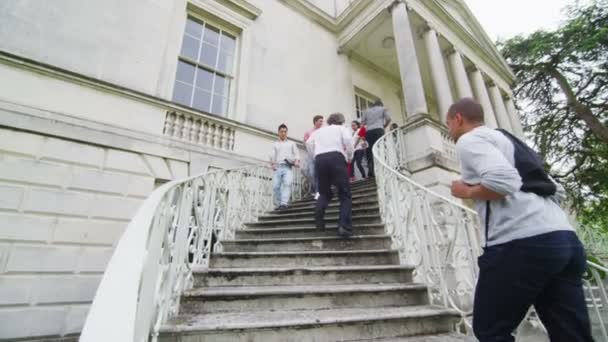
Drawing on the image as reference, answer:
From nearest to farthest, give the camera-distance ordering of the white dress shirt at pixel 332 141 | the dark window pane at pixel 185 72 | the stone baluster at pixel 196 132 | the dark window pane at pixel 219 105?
the white dress shirt at pixel 332 141 < the stone baluster at pixel 196 132 < the dark window pane at pixel 185 72 < the dark window pane at pixel 219 105

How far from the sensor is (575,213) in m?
11.6

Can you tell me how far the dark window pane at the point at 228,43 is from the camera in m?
6.96

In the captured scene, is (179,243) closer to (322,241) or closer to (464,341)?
(322,241)

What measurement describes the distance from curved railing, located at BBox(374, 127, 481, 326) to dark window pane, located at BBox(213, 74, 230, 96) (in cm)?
455

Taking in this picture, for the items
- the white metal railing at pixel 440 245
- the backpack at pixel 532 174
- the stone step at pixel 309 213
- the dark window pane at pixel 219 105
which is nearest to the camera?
the backpack at pixel 532 174

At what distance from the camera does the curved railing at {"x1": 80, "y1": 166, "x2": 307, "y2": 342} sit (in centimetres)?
77

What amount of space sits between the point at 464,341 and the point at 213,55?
284 inches

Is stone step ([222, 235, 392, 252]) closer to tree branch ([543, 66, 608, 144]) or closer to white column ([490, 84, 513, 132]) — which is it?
white column ([490, 84, 513, 132])

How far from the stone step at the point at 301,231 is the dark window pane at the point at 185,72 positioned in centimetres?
389

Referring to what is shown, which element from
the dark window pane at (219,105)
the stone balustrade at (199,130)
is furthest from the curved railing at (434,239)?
the dark window pane at (219,105)

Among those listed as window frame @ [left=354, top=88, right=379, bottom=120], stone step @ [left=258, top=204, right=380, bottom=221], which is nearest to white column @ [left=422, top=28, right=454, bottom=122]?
window frame @ [left=354, top=88, right=379, bottom=120]

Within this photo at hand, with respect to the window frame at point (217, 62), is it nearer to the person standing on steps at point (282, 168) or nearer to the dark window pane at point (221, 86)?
the dark window pane at point (221, 86)

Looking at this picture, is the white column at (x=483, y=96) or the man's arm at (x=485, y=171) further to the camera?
the white column at (x=483, y=96)


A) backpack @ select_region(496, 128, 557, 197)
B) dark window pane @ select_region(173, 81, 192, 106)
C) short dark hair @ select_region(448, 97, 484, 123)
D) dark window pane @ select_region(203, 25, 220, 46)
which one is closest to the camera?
backpack @ select_region(496, 128, 557, 197)
